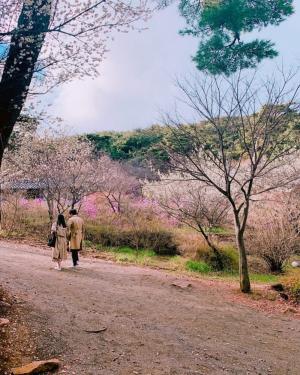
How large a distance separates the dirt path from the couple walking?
562mm

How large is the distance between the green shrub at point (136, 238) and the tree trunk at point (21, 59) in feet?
41.6

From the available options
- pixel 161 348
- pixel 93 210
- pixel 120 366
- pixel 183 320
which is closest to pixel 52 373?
pixel 120 366

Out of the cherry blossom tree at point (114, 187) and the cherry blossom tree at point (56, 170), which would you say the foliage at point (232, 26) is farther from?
the cherry blossom tree at point (114, 187)

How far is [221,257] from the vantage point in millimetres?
15156

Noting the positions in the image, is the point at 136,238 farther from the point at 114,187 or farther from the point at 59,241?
the point at 114,187

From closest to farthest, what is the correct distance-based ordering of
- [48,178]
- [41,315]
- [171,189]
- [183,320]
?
[41,315] < [183,320] < [48,178] < [171,189]

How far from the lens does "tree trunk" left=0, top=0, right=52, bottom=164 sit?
505cm

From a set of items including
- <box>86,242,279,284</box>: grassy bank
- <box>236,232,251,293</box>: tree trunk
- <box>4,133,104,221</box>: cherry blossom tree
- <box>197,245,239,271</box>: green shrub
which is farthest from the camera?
<box>4,133,104,221</box>: cherry blossom tree

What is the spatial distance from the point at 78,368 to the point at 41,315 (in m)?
1.79

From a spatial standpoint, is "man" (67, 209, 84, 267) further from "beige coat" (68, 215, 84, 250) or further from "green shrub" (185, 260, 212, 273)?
"green shrub" (185, 260, 212, 273)

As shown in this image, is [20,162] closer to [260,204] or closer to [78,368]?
[260,204]

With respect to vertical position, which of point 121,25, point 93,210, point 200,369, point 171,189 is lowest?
point 200,369

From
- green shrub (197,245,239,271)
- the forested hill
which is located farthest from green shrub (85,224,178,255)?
the forested hill

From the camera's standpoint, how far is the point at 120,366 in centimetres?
474
